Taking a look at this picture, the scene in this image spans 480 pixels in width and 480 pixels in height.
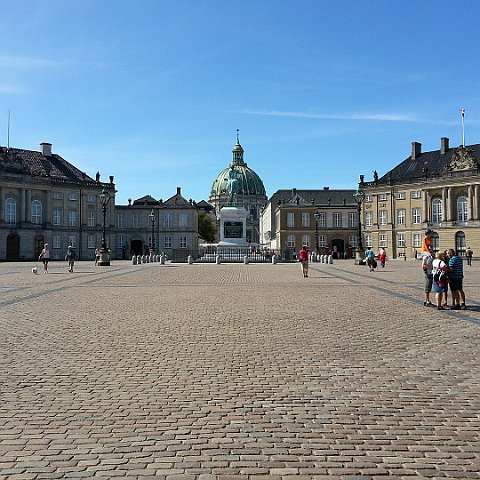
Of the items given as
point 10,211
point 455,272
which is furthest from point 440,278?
point 10,211

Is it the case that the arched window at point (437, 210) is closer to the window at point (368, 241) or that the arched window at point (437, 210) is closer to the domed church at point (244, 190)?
the window at point (368, 241)

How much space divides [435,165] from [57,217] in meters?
50.7

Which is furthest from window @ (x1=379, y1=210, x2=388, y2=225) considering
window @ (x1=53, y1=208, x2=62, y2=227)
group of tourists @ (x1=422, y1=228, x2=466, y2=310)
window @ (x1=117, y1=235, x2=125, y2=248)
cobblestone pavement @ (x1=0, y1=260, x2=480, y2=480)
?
cobblestone pavement @ (x1=0, y1=260, x2=480, y2=480)

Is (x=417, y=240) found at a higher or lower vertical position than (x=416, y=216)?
lower

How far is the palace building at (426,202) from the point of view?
235 ft

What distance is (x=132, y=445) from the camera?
16.5 ft

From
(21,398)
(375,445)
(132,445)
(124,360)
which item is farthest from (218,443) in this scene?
(124,360)

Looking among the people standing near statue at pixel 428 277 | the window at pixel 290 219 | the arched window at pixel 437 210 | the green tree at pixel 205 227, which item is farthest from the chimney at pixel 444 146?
the people standing near statue at pixel 428 277

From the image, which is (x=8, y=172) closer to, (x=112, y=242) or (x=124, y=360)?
(x=112, y=242)

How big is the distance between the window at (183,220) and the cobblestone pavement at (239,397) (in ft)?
254

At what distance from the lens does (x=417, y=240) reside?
253 ft

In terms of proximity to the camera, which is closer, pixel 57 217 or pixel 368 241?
pixel 57 217

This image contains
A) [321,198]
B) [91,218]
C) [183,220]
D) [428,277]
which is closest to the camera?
[428,277]

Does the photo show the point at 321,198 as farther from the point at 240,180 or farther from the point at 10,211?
the point at 240,180
